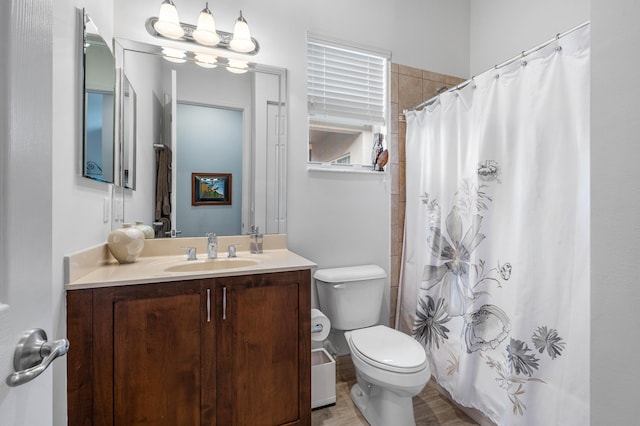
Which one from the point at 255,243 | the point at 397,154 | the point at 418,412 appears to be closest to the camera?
the point at 418,412

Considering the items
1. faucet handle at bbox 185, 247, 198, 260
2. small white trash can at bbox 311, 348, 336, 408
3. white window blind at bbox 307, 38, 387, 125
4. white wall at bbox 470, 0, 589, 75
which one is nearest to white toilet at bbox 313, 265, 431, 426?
small white trash can at bbox 311, 348, 336, 408

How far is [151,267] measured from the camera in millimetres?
1383

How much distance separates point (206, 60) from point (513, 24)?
2207 mm

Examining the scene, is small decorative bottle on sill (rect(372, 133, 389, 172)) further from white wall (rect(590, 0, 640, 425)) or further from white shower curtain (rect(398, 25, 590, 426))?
white wall (rect(590, 0, 640, 425))

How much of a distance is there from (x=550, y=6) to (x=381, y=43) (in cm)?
110

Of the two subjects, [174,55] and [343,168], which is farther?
[343,168]

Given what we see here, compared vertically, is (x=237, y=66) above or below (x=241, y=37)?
below

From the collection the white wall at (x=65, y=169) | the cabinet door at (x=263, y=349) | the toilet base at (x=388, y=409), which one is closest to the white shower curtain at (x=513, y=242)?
the toilet base at (x=388, y=409)

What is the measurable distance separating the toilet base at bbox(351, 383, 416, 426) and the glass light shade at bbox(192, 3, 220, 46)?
7.11ft

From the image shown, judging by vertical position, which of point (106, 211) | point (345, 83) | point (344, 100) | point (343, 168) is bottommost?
point (106, 211)

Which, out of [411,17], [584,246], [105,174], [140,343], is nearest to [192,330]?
[140,343]

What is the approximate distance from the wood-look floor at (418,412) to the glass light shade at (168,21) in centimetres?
231

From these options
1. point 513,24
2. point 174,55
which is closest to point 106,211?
point 174,55

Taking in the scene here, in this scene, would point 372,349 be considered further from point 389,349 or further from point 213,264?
point 213,264
